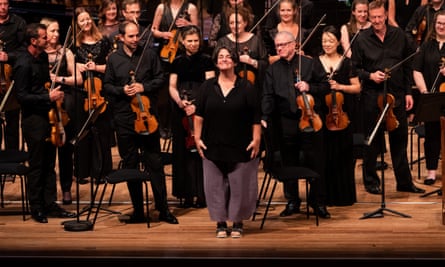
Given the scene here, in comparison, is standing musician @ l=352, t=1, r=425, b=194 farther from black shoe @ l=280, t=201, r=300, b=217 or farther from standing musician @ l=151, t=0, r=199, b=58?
standing musician @ l=151, t=0, r=199, b=58

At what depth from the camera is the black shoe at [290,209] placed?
289 inches

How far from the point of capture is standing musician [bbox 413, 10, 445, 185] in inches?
307

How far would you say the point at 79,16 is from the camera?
809cm

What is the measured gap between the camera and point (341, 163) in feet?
→ 24.8

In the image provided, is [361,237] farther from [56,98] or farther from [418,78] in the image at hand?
[56,98]

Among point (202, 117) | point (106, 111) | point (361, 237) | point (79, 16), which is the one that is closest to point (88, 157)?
point (106, 111)

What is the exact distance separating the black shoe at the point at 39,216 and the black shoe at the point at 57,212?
11cm

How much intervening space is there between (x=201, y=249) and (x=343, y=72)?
2.04 m

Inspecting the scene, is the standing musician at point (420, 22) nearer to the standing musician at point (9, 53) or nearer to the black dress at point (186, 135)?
the black dress at point (186, 135)

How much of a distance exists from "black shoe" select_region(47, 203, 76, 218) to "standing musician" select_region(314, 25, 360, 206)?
6.82ft

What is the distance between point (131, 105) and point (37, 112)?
2.39ft

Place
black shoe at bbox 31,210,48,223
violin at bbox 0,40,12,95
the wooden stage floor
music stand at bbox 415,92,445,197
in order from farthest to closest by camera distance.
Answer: violin at bbox 0,40,12,95 < black shoe at bbox 31,210,48,223 < music stand at bbox 415,92,445,197 < the wooden stage floor

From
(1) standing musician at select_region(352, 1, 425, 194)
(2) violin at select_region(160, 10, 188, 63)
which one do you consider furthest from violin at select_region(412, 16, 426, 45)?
(2) violin at select_region(160, 10, 188, 63)

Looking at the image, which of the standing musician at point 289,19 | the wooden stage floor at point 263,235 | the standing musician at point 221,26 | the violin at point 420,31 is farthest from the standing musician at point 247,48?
the violin at point 420,31
